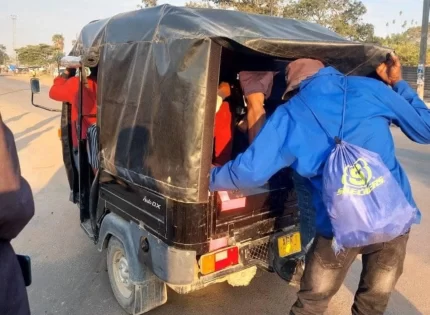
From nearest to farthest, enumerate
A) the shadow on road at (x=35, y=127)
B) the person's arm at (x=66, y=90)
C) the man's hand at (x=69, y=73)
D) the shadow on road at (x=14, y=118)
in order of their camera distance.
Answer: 1. the person's arm at (x=66, y=90)
2. the man's hand at (x=69, y=73)
3. the shadow on road at (x=35, y=127)
4. the shadow on road at (x=14, y=118)

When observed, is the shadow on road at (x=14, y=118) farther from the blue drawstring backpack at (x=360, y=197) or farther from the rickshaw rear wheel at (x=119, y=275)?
the blue drawstring backpack at (x=360, y=197)

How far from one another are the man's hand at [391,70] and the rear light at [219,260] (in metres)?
1.59

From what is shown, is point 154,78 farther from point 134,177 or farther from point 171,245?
point 171,245

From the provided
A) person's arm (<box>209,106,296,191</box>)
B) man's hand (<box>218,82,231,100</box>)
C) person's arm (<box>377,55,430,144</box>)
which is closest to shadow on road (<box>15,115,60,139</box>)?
man's hand (<box>218,82,231,100</box>)

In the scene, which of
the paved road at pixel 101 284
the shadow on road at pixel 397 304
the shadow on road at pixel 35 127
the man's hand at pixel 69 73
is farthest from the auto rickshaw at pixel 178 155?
the shadow on road at pixel 35 127

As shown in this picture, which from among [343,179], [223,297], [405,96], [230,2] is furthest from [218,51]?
[230,2]

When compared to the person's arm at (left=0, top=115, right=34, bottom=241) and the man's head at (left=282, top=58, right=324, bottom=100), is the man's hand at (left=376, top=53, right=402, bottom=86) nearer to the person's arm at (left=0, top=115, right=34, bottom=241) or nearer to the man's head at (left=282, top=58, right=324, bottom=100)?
the man's head at (left=282, top=58, right=324, bottom=100)

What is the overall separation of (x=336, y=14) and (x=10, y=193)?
92.4ft

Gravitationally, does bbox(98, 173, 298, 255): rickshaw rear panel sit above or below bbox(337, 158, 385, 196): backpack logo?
below

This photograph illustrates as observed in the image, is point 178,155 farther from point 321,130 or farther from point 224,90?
point 224,90

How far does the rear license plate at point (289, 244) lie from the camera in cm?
326

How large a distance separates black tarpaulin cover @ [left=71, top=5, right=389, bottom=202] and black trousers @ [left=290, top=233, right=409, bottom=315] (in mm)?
786

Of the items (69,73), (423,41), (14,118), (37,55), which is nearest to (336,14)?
(423,41)

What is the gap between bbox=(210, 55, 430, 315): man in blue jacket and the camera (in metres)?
2.23
